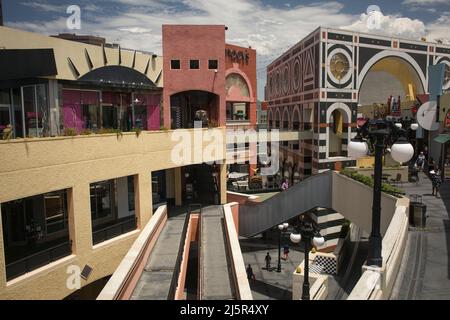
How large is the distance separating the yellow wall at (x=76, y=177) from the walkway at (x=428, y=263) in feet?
41.7

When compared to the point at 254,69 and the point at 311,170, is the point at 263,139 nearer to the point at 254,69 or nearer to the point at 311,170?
the point at 311,170

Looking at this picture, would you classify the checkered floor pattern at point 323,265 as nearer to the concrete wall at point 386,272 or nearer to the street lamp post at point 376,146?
the concrete wall at point 386,272

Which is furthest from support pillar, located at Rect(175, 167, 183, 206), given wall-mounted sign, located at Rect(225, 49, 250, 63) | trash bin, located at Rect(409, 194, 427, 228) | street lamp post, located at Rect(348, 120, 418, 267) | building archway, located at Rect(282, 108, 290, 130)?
street lamp post, located at Rect(348, 120, 418, 267)

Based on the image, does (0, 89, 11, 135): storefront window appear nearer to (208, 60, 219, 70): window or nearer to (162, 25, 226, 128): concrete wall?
(162, 25, 226, 128): concrete wall

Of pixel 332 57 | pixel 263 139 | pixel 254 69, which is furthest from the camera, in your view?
pixel 254 69

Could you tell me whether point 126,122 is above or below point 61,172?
above

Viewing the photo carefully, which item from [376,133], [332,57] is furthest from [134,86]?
[376,133]

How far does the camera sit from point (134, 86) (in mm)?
25672

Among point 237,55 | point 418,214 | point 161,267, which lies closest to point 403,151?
point 418,214

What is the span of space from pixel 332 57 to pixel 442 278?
23863 mm

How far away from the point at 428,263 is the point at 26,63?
19.5 m

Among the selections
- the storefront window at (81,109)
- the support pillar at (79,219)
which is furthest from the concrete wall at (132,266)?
the storefront window at (81,109)

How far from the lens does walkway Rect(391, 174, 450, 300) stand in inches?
364
